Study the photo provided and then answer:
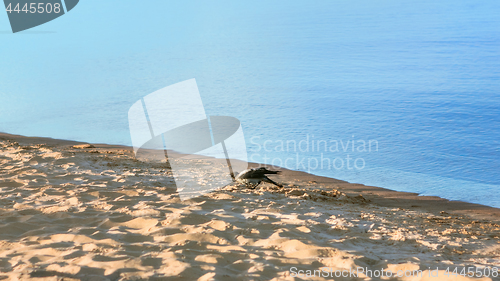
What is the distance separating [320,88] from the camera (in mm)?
11969

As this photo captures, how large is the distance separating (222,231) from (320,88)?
9.62 metres

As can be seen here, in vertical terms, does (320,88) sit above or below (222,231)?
above

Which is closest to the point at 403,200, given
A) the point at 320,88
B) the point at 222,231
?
the point at 222,231

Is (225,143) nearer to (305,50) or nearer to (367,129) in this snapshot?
(367,129)

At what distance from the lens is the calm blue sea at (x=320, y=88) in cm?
684

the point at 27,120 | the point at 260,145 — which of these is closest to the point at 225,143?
the point at 260,145

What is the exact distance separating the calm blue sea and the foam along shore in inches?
69.6

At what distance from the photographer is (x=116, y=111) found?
1049cm

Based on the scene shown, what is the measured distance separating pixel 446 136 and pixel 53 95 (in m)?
11.7

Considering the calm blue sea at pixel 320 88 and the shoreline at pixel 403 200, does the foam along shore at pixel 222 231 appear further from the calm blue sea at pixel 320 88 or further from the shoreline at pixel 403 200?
the calm blue sea at pixel 320 88

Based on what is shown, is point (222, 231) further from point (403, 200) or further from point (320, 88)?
point (320, 88)

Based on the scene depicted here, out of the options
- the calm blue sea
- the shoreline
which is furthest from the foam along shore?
the calm blue sea

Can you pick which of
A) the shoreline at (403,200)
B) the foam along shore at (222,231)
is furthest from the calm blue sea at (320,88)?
the foam along shore at (222,231)

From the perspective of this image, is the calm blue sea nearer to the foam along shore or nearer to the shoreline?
the shoreline
